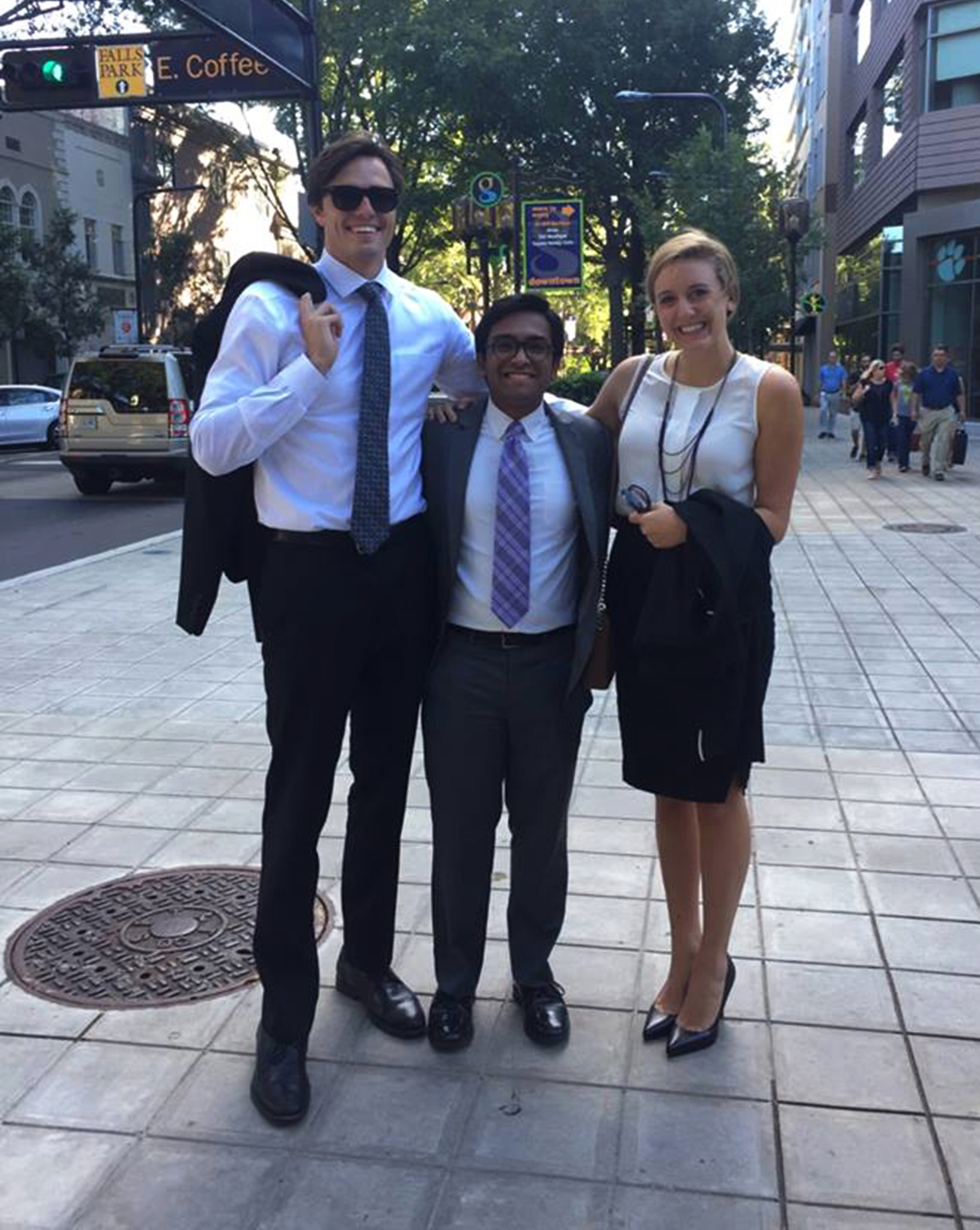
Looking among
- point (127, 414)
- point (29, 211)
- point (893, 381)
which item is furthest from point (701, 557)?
point (29, 211)

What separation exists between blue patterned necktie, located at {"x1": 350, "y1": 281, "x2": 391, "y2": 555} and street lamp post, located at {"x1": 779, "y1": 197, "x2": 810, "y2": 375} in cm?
1964

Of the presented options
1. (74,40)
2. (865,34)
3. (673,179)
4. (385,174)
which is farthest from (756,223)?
(385,174)

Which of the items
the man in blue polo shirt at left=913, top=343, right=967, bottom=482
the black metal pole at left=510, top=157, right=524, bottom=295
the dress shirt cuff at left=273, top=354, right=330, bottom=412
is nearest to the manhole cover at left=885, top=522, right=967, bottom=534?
the man in blue polo shirt at left=913, top=343, right=967, bottom=482

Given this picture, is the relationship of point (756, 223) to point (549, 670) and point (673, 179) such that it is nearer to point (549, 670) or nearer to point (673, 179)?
point (673, 179)

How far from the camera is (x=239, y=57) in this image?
10.9 metres

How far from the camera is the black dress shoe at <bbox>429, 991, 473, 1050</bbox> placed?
3.03 meters

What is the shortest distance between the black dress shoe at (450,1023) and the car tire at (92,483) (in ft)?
49.4

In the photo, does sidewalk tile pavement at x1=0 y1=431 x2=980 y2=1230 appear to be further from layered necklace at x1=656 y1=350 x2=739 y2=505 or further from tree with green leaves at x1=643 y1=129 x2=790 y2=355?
tree with green leaves at x1=643 y1=129 x2=790 y2=355

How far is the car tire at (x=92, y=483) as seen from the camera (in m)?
17.0

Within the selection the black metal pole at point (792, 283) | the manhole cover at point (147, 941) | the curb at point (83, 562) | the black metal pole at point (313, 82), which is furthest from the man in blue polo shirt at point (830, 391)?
the manhole cover at point (147, 941)

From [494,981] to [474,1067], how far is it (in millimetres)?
418

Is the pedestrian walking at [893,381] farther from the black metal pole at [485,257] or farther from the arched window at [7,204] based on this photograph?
the arched window at [7,204]

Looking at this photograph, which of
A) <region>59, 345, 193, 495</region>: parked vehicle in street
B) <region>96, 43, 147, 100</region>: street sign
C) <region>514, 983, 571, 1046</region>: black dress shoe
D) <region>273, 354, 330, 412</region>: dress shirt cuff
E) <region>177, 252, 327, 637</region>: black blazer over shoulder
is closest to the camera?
<region>273, 354, 330, 412</region>: dress shirt cuff

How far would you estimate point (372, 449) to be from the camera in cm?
277
